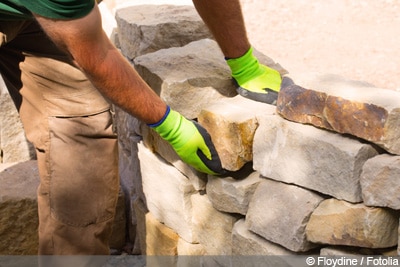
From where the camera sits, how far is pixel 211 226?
11.0 feet

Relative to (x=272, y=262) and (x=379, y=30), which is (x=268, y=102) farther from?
(x=379, y=30)

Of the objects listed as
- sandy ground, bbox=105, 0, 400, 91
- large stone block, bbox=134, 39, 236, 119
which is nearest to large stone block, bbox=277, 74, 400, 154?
large stone block, bbox=134, 39, 236, 119

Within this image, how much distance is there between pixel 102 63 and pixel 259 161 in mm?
681

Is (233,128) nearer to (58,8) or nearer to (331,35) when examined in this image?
(58,8)

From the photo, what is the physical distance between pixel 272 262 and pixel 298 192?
31 centimetres

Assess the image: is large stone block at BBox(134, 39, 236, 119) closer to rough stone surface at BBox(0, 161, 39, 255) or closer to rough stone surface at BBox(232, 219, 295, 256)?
rough stone surface at BBox(232, 219, 295, 256)

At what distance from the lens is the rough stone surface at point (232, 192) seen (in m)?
3.07

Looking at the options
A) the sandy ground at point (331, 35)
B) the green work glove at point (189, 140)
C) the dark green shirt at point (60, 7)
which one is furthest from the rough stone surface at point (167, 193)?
the dark green shirt at point (60, 7)

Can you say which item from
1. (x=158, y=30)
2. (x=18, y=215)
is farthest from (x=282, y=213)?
(x=18, y=215)

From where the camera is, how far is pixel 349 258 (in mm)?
2725

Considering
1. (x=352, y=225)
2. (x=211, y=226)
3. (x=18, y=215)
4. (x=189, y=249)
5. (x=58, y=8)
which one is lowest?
(x=18, y=215)

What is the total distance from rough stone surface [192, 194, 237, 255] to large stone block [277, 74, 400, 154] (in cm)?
60

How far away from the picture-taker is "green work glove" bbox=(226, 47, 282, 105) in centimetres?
320

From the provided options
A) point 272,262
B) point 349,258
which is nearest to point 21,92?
point 272,262
